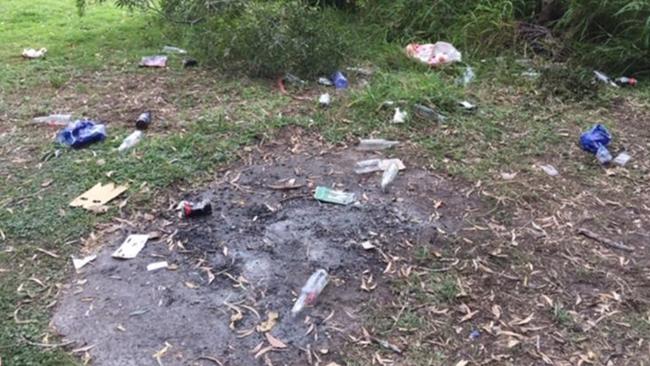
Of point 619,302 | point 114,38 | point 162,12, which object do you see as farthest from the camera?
point 114,38

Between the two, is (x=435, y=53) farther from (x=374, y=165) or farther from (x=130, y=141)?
(x=130, y=141)

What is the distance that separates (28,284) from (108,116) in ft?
4.61

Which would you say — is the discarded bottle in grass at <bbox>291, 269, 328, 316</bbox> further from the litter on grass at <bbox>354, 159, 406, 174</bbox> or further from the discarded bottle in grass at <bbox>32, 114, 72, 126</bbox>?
the discarded bottle in grass at <bbox>32, 114, 72, 126</bbox>

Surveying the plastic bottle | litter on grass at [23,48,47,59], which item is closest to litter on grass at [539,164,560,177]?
the plastic bottle

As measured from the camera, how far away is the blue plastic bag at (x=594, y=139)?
299 centimetres

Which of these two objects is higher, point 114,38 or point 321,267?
point 321,267

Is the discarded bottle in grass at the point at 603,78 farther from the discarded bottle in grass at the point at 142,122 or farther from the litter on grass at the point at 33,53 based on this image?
the litter on grass at the point at 33,53

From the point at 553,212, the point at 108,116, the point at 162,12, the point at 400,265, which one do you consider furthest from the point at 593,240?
the point at 162,12

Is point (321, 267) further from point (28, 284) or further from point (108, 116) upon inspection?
point (108, 116)

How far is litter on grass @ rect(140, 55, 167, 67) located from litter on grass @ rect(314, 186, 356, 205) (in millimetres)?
1954

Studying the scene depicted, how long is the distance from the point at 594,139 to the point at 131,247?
216cm

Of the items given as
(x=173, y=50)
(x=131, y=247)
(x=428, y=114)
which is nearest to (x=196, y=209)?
(x=131, y=247)

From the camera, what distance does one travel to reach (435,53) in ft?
13.6

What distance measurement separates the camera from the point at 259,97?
11.7 feet
